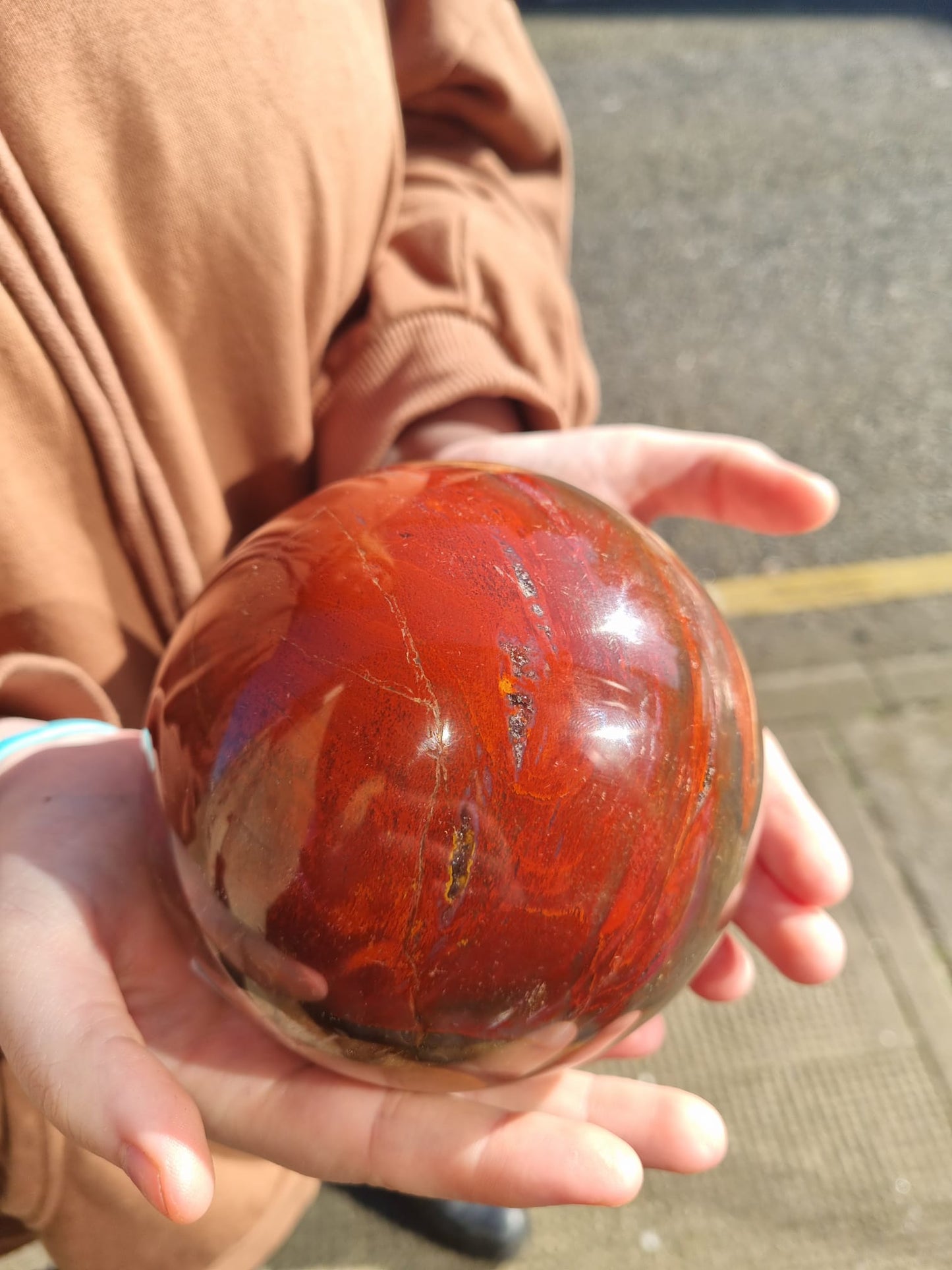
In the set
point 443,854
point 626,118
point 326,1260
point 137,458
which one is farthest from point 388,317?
point 626,118

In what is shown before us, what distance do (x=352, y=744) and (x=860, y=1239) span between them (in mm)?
1154

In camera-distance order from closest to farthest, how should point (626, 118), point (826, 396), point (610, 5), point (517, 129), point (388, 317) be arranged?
1. point (388, 317)
2. point (517, 129)
3. point (826, 396)
4. point (626, 118)
5. point (610, 5)

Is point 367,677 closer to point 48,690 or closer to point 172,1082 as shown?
point 172,1082

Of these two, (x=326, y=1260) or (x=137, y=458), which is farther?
(x=326, y=1260)

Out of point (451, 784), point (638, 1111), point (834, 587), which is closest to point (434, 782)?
point (451, 784)

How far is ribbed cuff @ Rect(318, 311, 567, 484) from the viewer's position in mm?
1103

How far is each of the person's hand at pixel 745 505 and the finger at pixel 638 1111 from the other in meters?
0.16

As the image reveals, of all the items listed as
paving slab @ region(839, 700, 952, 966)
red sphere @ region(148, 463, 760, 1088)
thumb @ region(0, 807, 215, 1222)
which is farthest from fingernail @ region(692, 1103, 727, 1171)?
Answer: paving slab @ region(839, 700, 952, 966)

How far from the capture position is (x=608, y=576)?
0.71 m

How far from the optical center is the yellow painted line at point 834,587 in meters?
2.06

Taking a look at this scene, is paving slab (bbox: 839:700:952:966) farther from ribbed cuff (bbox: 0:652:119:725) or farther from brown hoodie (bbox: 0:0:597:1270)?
ribbed cuff (bbox: 0:652:119:725)

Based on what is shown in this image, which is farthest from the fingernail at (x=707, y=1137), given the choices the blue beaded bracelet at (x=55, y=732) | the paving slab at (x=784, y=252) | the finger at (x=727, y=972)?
the paving slab at (x=784, y=252)

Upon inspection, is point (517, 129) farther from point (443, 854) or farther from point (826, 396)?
point (826, 396)

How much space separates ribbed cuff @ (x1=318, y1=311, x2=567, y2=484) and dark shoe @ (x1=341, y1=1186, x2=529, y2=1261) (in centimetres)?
96
